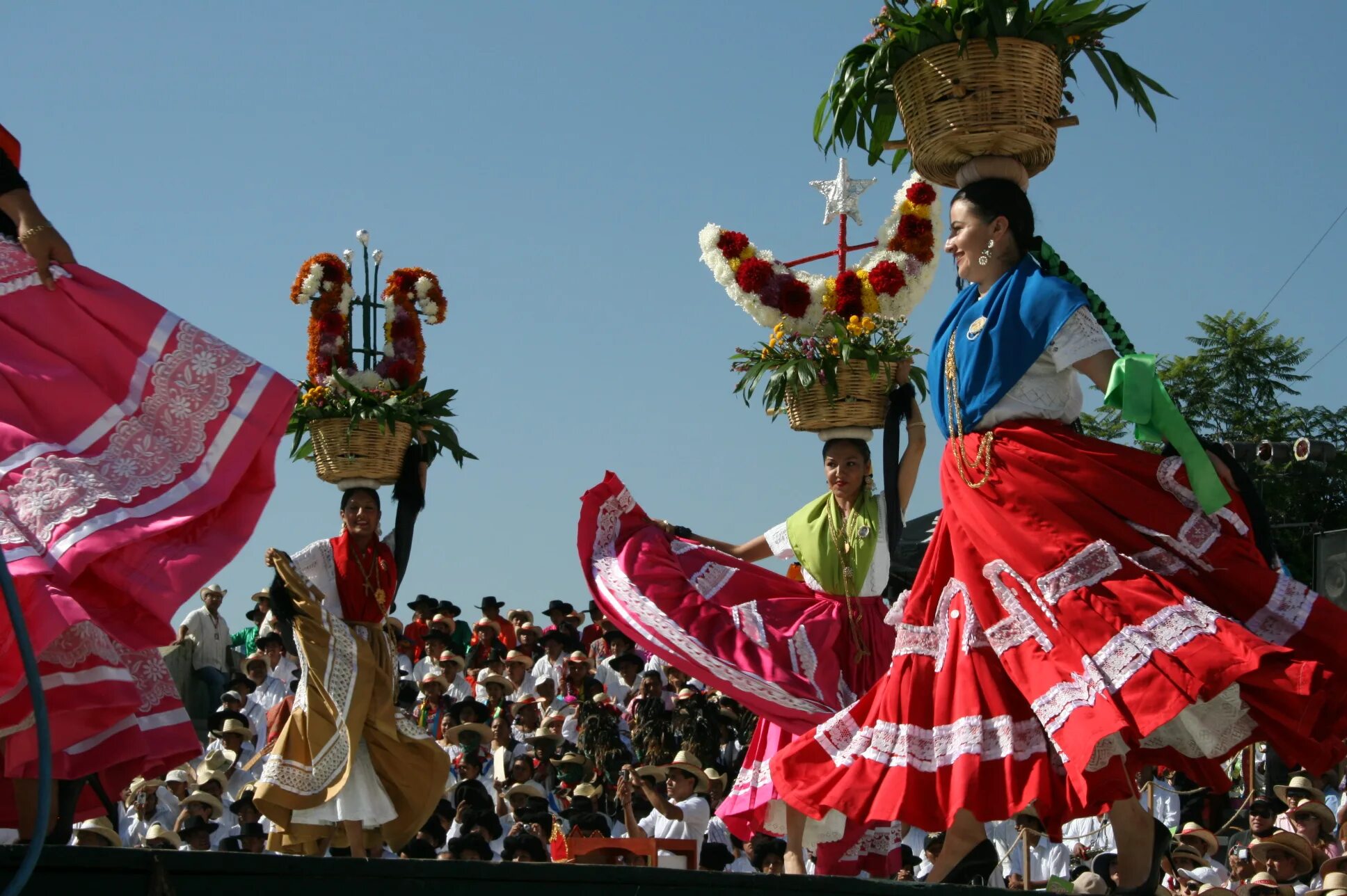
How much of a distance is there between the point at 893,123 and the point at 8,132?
2.95 meters

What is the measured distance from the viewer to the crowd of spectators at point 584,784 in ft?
27.6

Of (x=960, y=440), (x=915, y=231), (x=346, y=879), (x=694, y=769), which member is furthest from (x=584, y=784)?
(x=346, y=879)

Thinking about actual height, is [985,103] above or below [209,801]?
above

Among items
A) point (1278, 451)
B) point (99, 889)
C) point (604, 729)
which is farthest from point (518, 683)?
point (99, 889)

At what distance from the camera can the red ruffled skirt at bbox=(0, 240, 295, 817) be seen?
14.8 feet

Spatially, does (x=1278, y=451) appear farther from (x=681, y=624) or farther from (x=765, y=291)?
(x=681, y=624)

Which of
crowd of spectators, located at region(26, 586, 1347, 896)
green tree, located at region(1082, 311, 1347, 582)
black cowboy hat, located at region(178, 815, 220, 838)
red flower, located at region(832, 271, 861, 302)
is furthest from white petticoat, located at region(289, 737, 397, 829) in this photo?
green tree, located at region(1082, 311, 1347, 582)

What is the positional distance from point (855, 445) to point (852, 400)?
216 mm

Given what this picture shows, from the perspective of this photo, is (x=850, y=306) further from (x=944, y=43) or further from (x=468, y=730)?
(x=468, y=730)

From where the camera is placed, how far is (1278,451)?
33.9ft

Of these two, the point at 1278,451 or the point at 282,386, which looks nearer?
the point at 282,386

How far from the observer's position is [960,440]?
518cm

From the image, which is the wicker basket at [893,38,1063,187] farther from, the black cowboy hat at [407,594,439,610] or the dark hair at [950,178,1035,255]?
the black cowboy hat at [407,594,439,610]

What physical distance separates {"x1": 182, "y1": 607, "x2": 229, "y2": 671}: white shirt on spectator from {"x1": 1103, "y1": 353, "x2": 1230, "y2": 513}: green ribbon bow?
38.6ft
